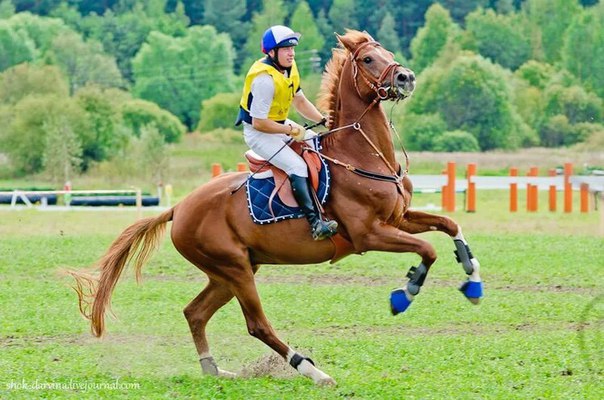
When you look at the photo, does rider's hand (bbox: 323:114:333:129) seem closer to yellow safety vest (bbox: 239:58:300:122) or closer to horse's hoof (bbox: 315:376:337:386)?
yellow safety vest (bbox: 239:58:300:122)

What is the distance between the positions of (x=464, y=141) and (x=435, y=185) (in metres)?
31.2

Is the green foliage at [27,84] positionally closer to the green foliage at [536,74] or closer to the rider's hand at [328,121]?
the green foliage at [536,74]

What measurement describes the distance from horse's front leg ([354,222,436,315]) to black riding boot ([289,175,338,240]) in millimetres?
290

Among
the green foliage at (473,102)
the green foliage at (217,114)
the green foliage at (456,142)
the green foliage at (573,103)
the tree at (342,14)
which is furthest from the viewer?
the tree at (342,14)

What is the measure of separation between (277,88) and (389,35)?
110333mm

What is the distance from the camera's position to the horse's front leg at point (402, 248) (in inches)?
431

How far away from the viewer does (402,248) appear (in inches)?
436

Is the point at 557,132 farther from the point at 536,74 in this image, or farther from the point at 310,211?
the point at 310,211

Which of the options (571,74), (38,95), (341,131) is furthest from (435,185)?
(571,74)

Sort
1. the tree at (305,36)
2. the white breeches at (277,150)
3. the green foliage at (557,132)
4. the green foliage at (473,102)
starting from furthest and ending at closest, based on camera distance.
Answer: the tree at (305,36), the green foliage at (473,102), the green foliage at (557,132), the white breeches at (277,150)

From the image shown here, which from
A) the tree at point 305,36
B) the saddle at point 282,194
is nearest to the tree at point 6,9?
the tree at point 305,36

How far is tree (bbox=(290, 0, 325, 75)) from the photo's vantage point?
339 feet

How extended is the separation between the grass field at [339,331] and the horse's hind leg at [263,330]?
0.15m

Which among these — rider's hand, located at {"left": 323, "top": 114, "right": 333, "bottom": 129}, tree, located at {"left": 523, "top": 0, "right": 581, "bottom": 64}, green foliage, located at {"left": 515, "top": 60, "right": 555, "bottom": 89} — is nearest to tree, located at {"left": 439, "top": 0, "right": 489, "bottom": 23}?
tree, located at {"left": 523, "top": 0, "right": 581, "bottom": 64}
